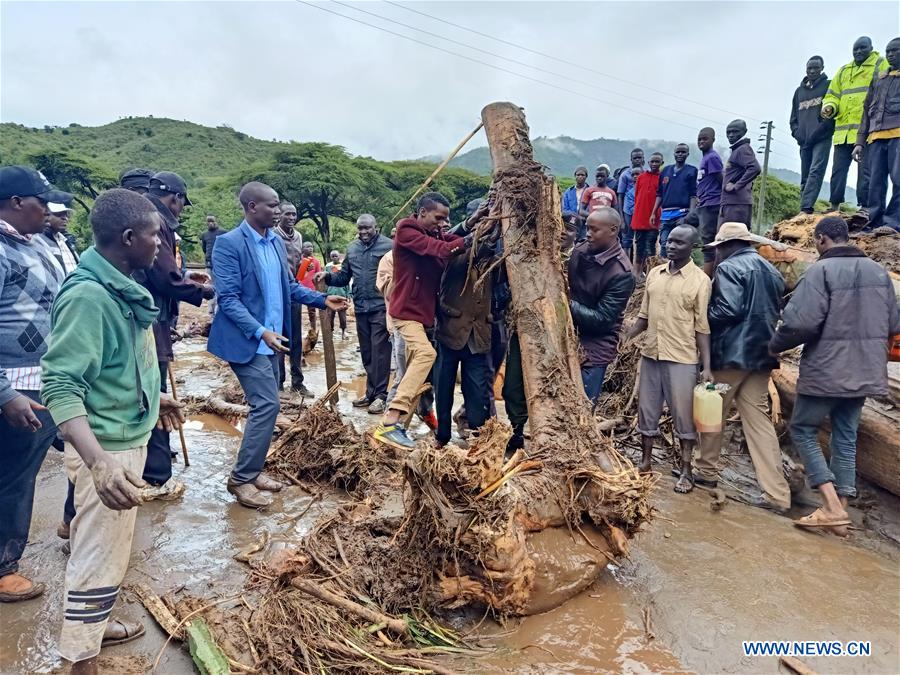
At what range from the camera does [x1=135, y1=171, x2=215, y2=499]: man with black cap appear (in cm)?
385

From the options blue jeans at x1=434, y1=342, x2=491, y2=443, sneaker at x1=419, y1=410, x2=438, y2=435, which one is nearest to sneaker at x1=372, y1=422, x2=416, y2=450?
blue jeans at x1=434, y1=342, x2=491, y2=443

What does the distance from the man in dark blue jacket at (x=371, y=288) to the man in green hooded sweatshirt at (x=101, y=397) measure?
4.36 meters

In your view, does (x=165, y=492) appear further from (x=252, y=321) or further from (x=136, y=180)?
(x=136, y=180)

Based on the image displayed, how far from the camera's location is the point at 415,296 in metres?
4.67

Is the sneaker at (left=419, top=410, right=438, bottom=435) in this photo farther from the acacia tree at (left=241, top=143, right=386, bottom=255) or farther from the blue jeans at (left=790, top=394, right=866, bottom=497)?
the acacia tree at (left=241, top=143, right=386, bottom=255)

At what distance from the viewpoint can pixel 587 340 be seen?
4.95 meters

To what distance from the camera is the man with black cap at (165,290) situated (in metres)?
3.85

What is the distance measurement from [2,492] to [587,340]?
13.6ft

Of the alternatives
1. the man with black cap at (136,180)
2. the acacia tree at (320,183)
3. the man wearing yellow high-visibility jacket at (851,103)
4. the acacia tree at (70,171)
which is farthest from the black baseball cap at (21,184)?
the acacia tree at (70,171)

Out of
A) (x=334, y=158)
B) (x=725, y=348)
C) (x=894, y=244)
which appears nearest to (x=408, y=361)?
(x=725, y=348)

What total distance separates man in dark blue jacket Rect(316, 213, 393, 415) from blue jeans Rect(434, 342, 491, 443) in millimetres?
1908

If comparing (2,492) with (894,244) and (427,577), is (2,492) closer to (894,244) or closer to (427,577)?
(427,577)

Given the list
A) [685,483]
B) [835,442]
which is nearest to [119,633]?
[685,483]

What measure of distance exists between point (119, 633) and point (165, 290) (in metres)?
2.16
